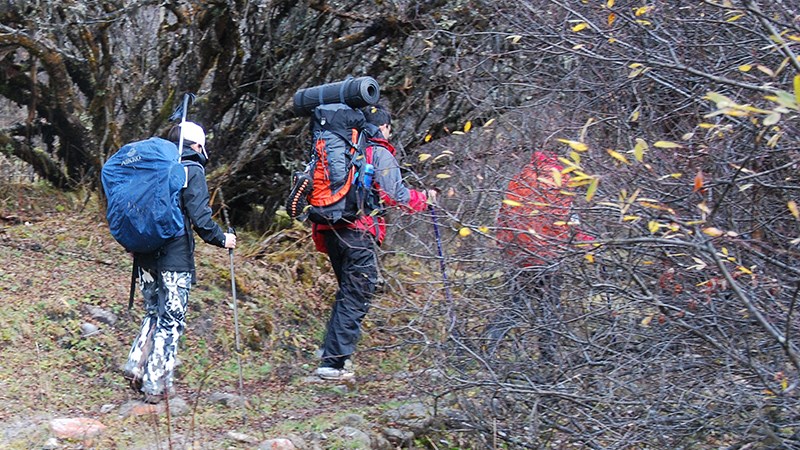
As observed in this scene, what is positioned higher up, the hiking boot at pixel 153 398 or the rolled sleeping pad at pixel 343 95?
the rolled sleeping pad at pixel 343 95

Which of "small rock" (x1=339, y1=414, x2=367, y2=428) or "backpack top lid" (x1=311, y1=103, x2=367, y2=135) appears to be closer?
"small rock" (x1=339, y1=414, x2=367, y2=428)

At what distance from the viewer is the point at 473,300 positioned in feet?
18.2

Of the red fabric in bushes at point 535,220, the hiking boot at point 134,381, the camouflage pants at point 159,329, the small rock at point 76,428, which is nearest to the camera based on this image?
the red fabric in bushes at point 535,220

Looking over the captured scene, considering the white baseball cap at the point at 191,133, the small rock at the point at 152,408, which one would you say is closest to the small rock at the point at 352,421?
the small rock at the point at 152,408

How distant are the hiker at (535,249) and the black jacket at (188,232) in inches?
75.7

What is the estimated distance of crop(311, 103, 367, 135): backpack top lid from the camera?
6496mm

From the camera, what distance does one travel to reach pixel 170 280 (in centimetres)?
593

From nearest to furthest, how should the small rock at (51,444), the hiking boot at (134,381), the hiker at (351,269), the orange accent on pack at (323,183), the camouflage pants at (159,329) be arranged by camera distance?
the small rock at (51,444)
the camouflage pants at (159,329)
the hiking boot at (134,381)
the orange accent on pack at (323,183)
the hiker at (351,269)

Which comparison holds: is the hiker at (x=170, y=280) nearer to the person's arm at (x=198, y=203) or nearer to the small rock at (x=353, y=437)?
the person's arm at (x=198, y=203)

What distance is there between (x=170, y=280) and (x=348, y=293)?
139 centimetres

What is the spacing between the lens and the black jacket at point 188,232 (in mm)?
5898

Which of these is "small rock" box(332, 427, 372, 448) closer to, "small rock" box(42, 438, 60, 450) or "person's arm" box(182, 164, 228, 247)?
"person's arm" box(182, 164, 228, 247)

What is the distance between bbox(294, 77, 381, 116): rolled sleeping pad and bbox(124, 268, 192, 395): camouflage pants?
5.16 feet

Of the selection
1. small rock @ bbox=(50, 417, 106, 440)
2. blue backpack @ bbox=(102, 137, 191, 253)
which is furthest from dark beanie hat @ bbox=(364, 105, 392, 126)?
small rock @ bbox=(50, 417, 106, 440)
